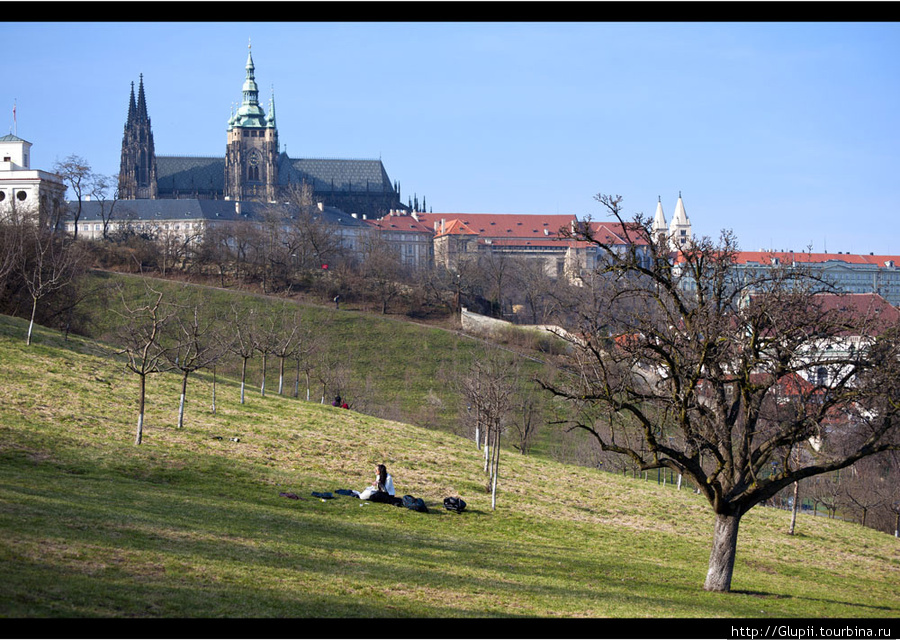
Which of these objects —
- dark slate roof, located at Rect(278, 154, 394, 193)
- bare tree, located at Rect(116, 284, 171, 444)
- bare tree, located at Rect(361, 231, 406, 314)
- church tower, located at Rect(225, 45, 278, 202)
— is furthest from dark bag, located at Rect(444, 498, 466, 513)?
dark slate roof, located at Rect(278, 154, 394, 193)

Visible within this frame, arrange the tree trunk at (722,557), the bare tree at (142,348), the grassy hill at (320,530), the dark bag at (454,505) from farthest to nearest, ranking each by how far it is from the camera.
→ the bare tree at (142,348)
the dark bag at (454,505)
the tree trunk at (722,557)
the grassy hill at (320,530)

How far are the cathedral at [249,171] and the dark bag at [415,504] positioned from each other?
134 m

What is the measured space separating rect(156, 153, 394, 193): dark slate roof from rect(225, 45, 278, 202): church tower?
4823mm

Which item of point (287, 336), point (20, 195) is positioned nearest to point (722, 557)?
point (287, 336)

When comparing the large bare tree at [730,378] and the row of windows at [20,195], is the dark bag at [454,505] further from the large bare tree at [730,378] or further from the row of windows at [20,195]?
the row of windows at [20,195]

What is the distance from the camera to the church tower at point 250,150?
156 m

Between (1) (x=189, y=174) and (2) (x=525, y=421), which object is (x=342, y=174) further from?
(2) (x=525, y=421)

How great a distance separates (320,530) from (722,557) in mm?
6648

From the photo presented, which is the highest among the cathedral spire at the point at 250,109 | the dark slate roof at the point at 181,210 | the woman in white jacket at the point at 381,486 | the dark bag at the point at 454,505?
the cathedral spire at the point at 250,109

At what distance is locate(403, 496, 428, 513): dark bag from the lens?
19266 millimetres

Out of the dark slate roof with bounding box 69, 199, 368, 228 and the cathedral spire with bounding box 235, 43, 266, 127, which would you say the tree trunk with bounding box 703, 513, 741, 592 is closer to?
the dark slate roof with bounding box 69, 199, 368, 228

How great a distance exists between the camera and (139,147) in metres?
161

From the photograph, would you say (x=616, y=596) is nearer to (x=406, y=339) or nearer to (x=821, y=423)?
(x=821, y=423)

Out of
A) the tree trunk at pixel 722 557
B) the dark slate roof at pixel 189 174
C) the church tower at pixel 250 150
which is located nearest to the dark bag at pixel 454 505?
the tree trunk at pixel 722 557
